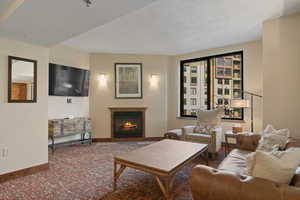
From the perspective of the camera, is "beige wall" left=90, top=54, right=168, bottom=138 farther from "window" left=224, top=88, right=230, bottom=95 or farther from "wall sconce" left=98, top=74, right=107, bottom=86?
"window" left=224, top=88, right=230, bottom=95

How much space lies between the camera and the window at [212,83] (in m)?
4.57

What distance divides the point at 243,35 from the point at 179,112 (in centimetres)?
273

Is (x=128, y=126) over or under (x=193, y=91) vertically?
under

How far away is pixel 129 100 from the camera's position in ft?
17.4

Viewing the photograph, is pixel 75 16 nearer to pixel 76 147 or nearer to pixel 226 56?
pixel 76 147

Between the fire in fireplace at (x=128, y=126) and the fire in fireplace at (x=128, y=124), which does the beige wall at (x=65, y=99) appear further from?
the fire in fireplace at (x=128, y=126)

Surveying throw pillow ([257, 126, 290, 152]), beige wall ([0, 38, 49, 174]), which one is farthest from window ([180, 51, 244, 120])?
beige wall ([0, 38, 49, 174])

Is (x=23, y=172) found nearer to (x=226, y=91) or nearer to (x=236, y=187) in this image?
(x=236, y=187)

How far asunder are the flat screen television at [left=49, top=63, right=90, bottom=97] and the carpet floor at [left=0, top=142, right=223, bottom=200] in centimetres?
169

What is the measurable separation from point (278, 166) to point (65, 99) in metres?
4.60

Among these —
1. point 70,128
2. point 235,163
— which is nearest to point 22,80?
point 70,128

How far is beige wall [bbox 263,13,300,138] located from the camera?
2.75 meters

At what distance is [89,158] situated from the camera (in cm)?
361

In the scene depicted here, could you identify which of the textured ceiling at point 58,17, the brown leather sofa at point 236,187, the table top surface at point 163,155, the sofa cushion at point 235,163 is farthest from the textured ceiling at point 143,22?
the sofa cushion at point 235,163
